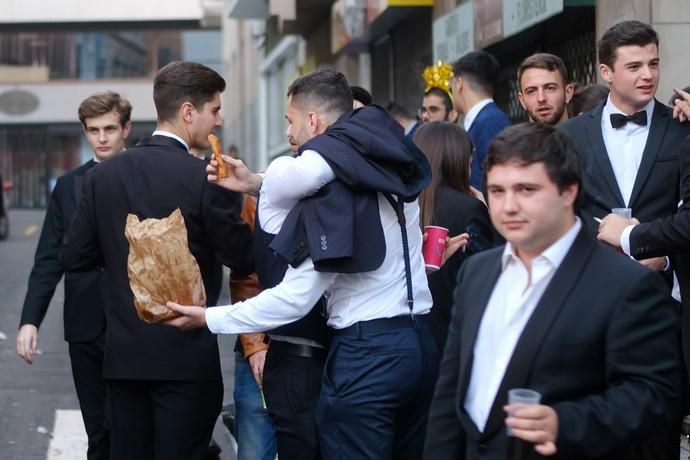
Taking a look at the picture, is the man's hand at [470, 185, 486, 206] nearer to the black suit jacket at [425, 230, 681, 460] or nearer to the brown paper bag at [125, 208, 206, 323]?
the brown paper bag at [125, 208, 206, 323]

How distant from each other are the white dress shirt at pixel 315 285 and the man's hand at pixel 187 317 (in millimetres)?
58

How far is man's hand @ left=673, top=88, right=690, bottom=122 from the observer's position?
5.43 m

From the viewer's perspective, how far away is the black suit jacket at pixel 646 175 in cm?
547

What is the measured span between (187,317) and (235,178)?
61 cm

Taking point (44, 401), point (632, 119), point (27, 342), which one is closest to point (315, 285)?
point (632, 119)

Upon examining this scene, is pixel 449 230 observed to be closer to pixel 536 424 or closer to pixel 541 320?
pixel 541 320

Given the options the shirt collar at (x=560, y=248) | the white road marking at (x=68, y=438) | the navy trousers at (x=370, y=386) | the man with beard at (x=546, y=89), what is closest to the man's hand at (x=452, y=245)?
the navy trousers at (x=370, y=386)

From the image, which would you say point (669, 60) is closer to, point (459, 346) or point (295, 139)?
point (295, 139)

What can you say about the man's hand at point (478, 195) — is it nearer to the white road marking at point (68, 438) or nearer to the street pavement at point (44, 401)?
the street pavement at point (44, 401)

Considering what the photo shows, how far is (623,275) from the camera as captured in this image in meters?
3.52

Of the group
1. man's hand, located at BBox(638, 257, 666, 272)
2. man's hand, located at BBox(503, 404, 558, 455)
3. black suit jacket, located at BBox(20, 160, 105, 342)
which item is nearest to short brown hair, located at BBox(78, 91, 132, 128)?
black suit jacket, located at BBox(20, 160, 105, 342)

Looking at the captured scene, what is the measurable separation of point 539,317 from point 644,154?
7.10 ft

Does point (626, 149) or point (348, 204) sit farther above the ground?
point (626, 149)

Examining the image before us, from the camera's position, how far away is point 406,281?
197 inches
